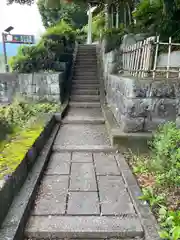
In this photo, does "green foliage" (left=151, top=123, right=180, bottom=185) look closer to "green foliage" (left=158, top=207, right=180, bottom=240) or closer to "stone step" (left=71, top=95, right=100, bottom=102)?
"green foliage" (left=158, top=207, right=180, bottom=240)

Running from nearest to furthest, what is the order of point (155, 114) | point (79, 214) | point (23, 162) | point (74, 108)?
point (79, 214), point (23, 162), point (155, 114), point (74, 108)

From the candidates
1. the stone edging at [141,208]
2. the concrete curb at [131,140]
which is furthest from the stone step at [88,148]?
the stone edging at [141,208]

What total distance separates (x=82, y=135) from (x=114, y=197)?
6.82 ft

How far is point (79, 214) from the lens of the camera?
203 cm

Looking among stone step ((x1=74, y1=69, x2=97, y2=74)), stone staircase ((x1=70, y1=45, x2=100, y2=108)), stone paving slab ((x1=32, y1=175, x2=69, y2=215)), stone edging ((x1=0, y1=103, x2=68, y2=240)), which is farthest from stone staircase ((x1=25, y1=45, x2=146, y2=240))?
stone step ((x1=74, y1=69, x2=97, y2=74))

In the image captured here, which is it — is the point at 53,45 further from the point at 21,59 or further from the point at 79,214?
the point at 79,214

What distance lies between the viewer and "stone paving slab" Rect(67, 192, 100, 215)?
6.77 feet

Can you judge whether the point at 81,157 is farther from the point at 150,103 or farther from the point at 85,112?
the point at 85,112

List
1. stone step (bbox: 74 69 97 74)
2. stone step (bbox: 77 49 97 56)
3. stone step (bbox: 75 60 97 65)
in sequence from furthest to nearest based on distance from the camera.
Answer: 1. stone step (bbox: 77 49 97 56)
2. stone step (bbox: 75 60 97 65)
3. stone step (bbox: 74 69 97 74)

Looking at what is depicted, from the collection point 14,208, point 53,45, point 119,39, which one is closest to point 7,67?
point 53,45

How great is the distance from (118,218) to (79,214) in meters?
0.37

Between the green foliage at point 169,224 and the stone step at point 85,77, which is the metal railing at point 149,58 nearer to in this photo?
the green foliage at point 169,224

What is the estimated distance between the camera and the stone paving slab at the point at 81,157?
3.21 m

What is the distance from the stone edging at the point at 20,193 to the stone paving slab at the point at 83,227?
0.44ft
